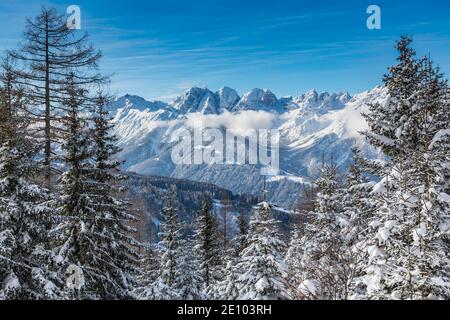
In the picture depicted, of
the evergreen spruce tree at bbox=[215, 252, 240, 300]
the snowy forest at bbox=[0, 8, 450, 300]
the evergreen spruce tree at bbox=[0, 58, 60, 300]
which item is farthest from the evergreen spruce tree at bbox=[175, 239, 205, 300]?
the evergreen spruce tree at bbox=[0, 58, 60, 300]

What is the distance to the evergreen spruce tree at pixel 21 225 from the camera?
36.9 ft

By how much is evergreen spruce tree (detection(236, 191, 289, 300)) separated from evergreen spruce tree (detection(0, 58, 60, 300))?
737cm

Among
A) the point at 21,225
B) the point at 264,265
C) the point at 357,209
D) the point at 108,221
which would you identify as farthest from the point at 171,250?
the point at 21,225

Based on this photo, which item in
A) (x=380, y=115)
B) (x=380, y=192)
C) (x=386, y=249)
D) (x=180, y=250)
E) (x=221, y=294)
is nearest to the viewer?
(x=386, y=249)

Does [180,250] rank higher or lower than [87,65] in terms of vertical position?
lower

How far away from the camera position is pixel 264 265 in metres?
15.9

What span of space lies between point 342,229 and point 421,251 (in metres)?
12.0

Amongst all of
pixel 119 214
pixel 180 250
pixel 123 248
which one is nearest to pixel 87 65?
pixel 119 214

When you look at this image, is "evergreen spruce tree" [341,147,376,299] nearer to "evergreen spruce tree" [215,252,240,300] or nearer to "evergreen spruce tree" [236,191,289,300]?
"evergreen spruce tree" [236,191,289,300]

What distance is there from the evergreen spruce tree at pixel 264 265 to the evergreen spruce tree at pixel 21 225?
737cm

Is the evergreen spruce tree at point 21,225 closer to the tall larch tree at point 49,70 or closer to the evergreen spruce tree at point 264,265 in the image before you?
the tall larch tree at point 49,70
